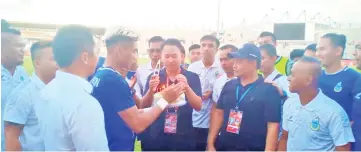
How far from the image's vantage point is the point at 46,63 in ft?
6.40

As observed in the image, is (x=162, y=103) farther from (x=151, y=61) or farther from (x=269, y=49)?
(x=269, y=49)

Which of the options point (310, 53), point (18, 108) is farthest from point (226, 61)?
point (18, 108)

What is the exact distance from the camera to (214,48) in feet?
7.05

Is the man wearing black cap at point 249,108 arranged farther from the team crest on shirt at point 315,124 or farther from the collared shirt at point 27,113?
the collared shirt at point 27,113

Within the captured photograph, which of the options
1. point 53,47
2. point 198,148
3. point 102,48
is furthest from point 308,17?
point 53,47

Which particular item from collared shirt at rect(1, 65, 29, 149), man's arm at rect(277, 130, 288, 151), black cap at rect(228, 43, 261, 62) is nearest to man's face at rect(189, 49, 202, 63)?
black cap at rect(228, 43, 261, 62)

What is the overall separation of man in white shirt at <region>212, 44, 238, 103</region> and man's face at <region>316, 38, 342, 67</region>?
1.55 ft

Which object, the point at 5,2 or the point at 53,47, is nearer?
the point at 53,47

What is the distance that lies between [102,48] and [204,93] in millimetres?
695

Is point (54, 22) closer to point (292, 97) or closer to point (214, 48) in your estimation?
point (214, 48)

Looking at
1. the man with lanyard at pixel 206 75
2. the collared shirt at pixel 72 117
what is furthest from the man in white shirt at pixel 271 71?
the collared shirt at pixel 72 117

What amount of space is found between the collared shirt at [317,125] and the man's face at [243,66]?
296 mm

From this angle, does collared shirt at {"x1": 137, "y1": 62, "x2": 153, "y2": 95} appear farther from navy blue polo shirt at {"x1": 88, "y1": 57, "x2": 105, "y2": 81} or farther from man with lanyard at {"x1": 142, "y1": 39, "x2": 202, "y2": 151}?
navy blue polo shirt at {"x1": 88, "y1": 57, "x2": 105, "y2": 81}

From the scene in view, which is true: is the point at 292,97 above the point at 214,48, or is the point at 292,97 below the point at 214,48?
below
